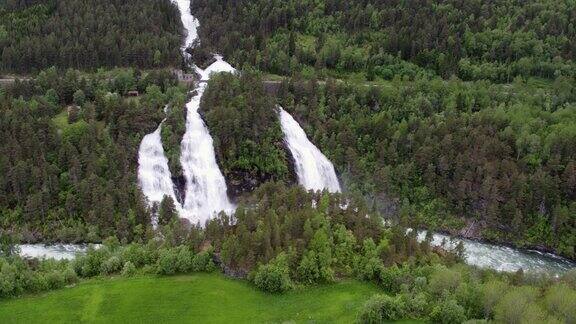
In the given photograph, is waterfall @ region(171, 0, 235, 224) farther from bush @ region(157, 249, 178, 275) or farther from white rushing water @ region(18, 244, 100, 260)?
bush @ region(157, 249, 178, 275)

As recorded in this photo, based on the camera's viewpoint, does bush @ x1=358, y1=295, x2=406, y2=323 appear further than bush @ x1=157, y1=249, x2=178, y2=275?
No

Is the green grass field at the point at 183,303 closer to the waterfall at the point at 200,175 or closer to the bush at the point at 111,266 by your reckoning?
the bush at the point at 111,266

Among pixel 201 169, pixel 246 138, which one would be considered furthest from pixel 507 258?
pixel 201 169

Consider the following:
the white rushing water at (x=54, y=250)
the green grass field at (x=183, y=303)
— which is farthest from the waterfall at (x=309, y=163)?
the green grass field at (x=183, y=303)

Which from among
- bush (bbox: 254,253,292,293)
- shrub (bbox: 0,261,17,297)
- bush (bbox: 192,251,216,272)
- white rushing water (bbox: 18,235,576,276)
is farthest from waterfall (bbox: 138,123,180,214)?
bush (bbox: 254,253,292,293)

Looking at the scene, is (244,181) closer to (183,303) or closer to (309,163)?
(309,163)

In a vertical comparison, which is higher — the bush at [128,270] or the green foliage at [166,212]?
the green foliage at [166,212]

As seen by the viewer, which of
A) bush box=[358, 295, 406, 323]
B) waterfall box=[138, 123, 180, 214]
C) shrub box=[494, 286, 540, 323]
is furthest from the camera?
waterfall box=[138, 123, 180, 214]
